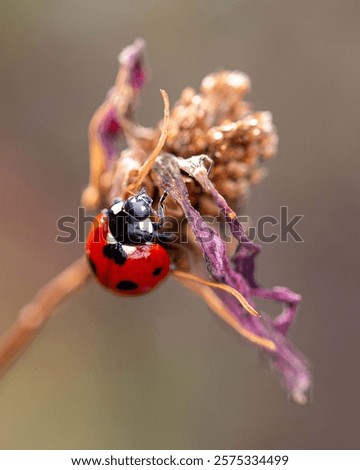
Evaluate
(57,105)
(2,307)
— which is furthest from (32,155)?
(2,307)

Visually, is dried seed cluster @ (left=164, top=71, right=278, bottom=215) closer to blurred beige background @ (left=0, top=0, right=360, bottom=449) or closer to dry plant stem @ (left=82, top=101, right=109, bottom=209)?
dry plant stem @ (left=82, top=101, right=109, bottom=209)

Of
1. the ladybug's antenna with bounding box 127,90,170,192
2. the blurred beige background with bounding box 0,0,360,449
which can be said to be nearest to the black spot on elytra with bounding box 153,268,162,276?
the ladybug's antenna with bounding box 127,90,170,192

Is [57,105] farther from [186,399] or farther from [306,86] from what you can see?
[186,399]

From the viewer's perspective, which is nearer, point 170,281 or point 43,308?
point 43,308

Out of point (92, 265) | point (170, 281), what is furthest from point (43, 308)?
point (170, 281)

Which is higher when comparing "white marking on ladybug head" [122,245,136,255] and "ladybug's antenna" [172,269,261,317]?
"white marking on ladybug head" [122,245,136,255]

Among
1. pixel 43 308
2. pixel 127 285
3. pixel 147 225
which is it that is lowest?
pixel 43 308

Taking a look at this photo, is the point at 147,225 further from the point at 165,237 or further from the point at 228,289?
the point at 228,289
